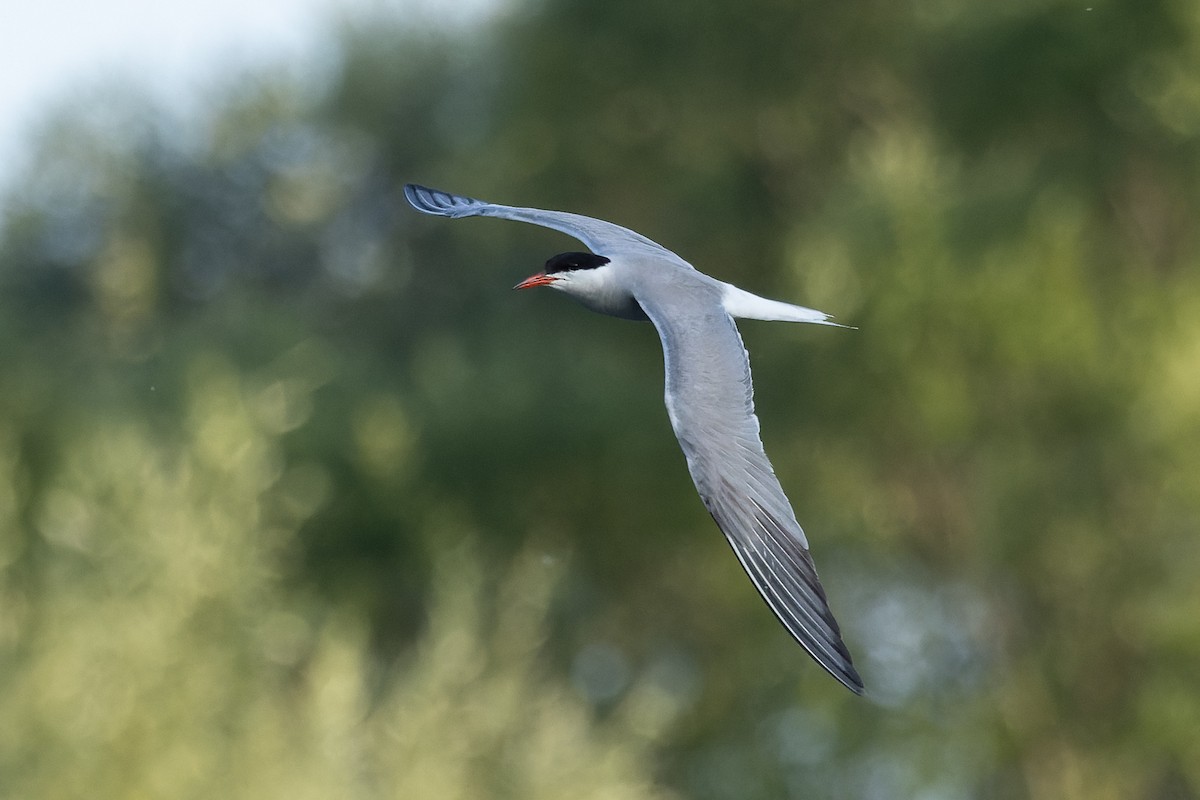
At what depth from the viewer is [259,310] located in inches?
886

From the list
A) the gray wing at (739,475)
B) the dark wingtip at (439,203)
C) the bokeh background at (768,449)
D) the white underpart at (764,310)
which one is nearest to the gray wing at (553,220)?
the dark wingtip at (439,203)

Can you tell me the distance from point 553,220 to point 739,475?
1.97 m

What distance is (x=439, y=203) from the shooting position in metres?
7.99

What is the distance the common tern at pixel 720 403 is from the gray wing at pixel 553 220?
16mm

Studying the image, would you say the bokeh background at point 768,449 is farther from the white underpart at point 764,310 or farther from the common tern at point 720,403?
the white underpart at point 764,310

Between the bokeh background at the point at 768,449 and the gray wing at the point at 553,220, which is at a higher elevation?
the gray wing at the point at 553,220

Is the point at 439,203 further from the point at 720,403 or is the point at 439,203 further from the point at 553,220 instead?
the point at 720,403

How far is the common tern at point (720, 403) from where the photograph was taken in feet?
18.9

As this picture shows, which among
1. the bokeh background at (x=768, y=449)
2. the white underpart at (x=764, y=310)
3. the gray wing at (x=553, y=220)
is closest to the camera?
the white underpart at (x=764, y=310)

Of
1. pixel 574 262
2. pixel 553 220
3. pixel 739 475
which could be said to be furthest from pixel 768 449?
pixel 739 475

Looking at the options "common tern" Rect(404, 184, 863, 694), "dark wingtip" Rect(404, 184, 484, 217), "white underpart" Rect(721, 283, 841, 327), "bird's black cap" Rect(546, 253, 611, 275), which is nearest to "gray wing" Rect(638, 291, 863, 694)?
"common tern" Rect(404, 184, 863, 694)

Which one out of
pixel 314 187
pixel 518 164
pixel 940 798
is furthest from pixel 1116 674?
pixel 314 187

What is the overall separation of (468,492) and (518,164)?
381 cm

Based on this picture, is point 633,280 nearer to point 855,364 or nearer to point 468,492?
point 855,364
